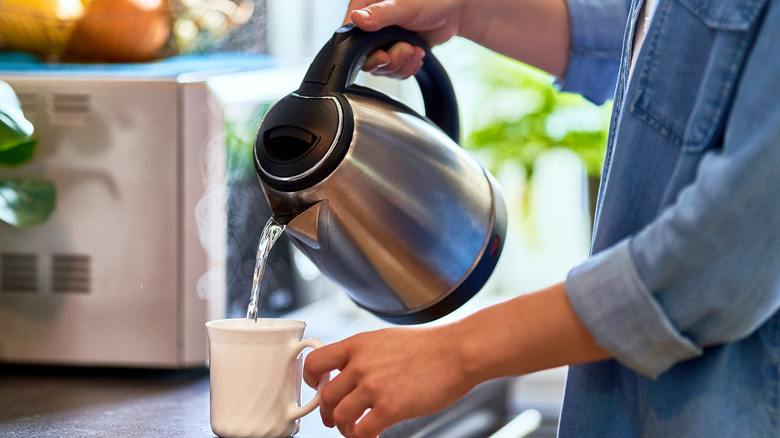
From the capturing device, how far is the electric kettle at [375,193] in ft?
2.03

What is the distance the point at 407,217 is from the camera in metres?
0.65

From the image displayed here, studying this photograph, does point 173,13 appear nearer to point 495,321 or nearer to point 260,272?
point 260,272

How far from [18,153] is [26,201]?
58 mm

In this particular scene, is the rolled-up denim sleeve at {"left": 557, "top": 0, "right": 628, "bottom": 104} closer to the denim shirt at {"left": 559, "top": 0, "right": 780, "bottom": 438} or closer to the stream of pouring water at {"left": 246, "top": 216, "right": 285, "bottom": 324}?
the denim shirt at {"left": 559, "top": 0, "right": 780, "bottom": 438}

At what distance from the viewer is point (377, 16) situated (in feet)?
2.32

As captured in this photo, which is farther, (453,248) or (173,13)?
(173,13)

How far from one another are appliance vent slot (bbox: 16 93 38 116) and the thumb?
0.45 metres

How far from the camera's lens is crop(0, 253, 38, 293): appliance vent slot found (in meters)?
0.96

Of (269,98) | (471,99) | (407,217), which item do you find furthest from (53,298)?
(471,99)

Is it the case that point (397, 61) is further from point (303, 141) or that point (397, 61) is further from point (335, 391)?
point (335, 391)

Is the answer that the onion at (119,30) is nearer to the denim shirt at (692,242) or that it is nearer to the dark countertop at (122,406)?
the dark countertop at (122,406)

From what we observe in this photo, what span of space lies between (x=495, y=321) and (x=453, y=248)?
175 mm

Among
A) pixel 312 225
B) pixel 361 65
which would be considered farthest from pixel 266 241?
pixel 361 65

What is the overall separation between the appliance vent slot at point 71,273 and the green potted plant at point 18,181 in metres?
0.06
